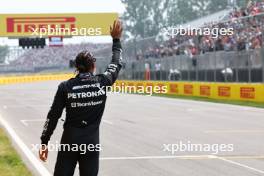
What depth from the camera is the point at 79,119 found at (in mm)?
6199

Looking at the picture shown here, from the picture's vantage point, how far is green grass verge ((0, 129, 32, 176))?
32.5 ft

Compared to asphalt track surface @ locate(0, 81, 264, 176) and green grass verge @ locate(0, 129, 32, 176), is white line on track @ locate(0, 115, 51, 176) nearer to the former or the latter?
asphalt track surface @ locate(0, 81, 264, 176)

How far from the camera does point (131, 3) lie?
116m

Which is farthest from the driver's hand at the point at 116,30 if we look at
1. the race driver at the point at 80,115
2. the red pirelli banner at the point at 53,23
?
the red pirelli banner at the point at 53,23

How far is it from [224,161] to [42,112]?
14.6 meters

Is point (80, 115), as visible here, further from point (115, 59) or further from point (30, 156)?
point (30, 156)

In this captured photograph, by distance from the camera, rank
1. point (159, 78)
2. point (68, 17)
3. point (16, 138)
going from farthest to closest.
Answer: point (68, 17) → point (159, 78) → point (16, 138)

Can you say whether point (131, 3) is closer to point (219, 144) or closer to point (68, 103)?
point (219, 144)

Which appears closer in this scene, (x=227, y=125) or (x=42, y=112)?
(x=227, y=125)

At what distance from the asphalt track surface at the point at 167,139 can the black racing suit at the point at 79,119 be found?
3619 mm

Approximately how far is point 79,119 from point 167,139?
8566mm

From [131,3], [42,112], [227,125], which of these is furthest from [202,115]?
[131,3]

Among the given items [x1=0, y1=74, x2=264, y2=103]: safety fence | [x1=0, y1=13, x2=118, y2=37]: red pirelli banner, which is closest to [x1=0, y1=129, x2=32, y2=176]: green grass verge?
[x1=0, y1=74, x2=264, y2=103]: safety fence

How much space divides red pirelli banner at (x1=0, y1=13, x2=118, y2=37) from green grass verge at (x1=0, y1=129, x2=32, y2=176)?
53.6 metres
